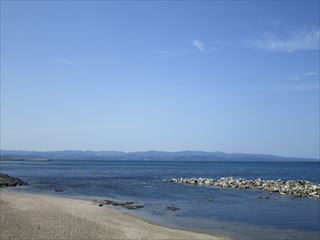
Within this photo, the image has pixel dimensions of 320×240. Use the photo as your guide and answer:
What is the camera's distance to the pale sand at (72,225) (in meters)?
21.9

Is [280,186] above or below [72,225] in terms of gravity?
above

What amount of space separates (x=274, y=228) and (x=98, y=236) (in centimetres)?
1208

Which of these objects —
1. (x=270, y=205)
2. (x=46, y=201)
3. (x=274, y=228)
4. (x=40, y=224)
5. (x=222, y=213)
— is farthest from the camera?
(x=270, y=205)

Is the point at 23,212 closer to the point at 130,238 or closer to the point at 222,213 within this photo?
the point at 130,238

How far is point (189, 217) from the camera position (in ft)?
103

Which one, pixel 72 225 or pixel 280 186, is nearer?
pixel 72 225

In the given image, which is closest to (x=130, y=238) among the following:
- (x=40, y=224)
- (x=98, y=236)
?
(x=98, y=236)

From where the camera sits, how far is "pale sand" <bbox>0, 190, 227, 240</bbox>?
21.9 m

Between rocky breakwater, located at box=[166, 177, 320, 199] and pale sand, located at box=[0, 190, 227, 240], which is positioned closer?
pale sand, located at box=[0, 190, 227, 240]

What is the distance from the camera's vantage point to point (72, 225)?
24.4 meters

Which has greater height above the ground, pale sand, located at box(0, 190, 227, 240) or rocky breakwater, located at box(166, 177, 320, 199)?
rocky breakwater, located at box(166, 177, 320, 199)

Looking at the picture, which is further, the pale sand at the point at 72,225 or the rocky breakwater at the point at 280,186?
the rocky breakwater at the point at 280,186

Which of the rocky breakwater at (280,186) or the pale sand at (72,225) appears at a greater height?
the rocky breakwater at (280,186)

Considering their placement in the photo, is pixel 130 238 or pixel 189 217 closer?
pixel 130 238
